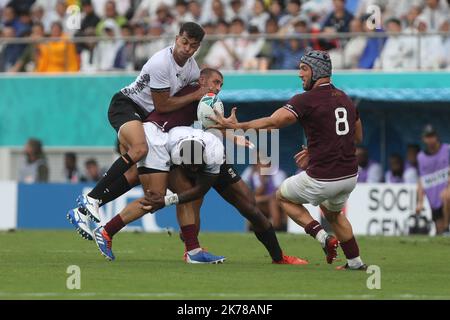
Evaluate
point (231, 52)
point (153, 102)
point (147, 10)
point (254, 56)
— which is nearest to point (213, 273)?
point (153, 102)

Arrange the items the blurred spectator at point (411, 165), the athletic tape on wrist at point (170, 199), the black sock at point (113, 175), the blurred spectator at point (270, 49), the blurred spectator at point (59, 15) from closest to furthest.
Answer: the athletic tape on wrist at point (170, 199) < the black sock at point (113, 175) < the blurred spectator at point (411, 165) < the blurred spectator at point (270, 49) < the blurred spectator at point (59, 15)

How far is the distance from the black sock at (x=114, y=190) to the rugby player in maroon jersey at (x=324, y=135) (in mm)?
1864

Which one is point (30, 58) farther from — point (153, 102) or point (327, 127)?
point (327, 127)

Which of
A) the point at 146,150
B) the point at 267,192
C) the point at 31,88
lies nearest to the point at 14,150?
the point at 31,88

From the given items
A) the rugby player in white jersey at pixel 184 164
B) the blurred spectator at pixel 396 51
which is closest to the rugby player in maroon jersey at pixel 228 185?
the rugby player in white jersey at pixel 184 164

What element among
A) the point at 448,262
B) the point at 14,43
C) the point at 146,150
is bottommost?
the point at 448,262

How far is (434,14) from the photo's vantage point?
84.4 ft

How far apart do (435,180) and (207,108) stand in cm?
1020

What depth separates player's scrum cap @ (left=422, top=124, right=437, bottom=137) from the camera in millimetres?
24172

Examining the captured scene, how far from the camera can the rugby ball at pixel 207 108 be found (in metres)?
14.9

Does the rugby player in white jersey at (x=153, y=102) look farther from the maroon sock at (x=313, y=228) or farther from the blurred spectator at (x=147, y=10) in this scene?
the blurred spectator at (x=147, y=10)

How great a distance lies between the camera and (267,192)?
26.2 m
